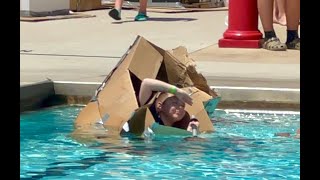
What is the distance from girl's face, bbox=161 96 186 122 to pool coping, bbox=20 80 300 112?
1.16m

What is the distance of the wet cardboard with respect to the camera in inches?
213

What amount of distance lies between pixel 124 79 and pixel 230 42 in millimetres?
4430

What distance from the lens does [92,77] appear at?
279 inches

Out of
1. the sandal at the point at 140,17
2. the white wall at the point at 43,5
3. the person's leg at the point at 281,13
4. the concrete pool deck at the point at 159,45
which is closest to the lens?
the concrete pool deck at the point at 159,45

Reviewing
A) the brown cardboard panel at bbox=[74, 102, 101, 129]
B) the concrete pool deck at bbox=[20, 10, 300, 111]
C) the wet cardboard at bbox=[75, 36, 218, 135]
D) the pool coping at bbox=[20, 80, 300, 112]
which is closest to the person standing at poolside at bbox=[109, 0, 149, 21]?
the concrete pool deck at bbox=[20, 10, 300, 111]

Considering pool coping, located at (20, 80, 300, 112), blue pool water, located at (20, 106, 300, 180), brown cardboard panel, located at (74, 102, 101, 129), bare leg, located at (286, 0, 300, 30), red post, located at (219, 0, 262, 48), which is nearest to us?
blue pool water, located at (20, 106, 300, 180)

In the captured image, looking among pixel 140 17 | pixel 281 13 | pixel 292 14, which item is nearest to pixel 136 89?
pixel 292 14

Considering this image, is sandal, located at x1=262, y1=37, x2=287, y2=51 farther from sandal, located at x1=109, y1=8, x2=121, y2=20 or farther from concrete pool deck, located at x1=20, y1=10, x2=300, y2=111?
sandal, located at x1=109, y1=8, x2=121, y2=20

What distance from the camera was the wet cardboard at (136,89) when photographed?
17.8 ft

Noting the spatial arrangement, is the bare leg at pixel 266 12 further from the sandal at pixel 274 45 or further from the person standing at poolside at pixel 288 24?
the sandal at pixel 274 45

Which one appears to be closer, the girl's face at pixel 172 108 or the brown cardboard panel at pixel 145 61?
the girl's face at pixel 172 108

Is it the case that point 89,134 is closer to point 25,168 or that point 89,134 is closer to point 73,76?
point 25,168

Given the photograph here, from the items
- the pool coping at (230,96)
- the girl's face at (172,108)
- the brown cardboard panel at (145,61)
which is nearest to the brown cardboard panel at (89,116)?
the brown cardboard panel at (145,61)

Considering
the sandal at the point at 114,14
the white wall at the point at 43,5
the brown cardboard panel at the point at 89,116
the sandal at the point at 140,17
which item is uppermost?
the white wall at the point at 43,5
